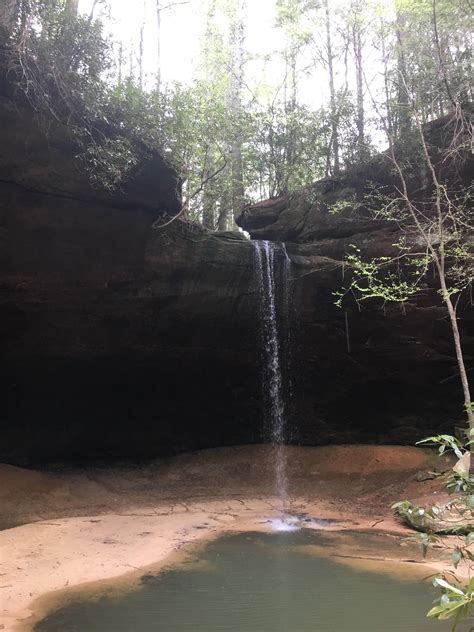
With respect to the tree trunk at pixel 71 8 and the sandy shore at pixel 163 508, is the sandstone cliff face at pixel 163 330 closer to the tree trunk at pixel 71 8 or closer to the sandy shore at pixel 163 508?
the sandy shore at pixel 163 508

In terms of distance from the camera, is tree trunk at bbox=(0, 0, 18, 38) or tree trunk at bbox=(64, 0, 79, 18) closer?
tree trunk at bbox=(0, 0, 18, 38)

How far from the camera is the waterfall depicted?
39.4 ft

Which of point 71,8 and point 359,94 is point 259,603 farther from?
point 359,94

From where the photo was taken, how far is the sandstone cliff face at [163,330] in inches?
390

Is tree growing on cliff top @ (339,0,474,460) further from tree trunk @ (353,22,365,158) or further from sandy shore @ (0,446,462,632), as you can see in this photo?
sandy shore @ (0,446,462,632)

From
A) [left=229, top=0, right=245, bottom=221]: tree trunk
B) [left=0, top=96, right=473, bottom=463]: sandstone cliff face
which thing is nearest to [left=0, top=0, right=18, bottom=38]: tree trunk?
[left=0, top=96, right=473, bottom=463]: sandstone cliff face

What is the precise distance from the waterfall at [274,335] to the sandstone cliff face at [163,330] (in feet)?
0.76

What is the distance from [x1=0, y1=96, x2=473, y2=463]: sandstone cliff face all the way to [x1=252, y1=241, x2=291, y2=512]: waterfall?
23 cm

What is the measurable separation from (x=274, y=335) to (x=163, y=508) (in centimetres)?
523

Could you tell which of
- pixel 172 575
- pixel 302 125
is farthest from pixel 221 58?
pixel 172 575

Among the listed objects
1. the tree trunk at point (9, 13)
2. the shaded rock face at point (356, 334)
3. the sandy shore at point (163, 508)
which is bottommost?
the sandy shore at point (163, 508)

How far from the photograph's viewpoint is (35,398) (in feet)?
40.8

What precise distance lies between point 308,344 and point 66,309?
6.41 metres

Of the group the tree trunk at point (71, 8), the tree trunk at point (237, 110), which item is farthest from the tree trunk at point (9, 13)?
the tree trunk at point (237, 110)
